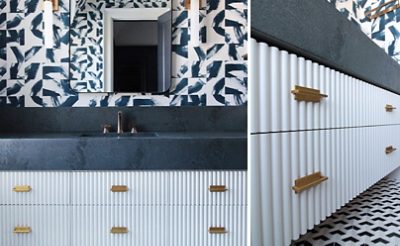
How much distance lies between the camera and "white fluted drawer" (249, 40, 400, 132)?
0.70 meters

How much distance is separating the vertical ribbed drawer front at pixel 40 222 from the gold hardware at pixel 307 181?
127cm

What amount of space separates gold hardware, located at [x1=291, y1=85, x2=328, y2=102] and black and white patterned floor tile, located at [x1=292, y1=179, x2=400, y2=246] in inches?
15.6

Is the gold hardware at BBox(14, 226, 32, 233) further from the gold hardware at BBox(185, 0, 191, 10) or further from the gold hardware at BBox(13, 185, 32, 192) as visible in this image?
the gold hardware at BBox(185, 0, 191, 10)

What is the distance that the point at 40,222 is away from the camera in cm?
160

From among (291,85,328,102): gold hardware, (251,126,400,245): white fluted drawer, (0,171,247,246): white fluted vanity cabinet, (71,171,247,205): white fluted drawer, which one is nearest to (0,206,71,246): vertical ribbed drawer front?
(0,171,247,246): white fluted vanity cabinet

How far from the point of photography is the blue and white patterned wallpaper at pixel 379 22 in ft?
8.63

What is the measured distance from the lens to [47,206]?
1589mm

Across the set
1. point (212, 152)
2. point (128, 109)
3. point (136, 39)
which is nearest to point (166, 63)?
point (136, 39)

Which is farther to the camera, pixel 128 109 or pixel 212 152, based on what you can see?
pixel 128 109

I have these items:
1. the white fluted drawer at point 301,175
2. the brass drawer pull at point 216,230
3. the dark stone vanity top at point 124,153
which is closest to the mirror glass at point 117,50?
the dark stone vanity top at point 124,153

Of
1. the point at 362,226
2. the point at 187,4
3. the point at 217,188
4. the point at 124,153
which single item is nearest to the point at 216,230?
the point at 217,188

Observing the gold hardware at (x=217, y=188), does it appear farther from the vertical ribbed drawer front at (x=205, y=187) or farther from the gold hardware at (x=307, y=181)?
the gold hardware at (x=307, y=181)

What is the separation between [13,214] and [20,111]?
82 centimetres

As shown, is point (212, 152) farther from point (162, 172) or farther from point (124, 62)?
point (124, 62)
